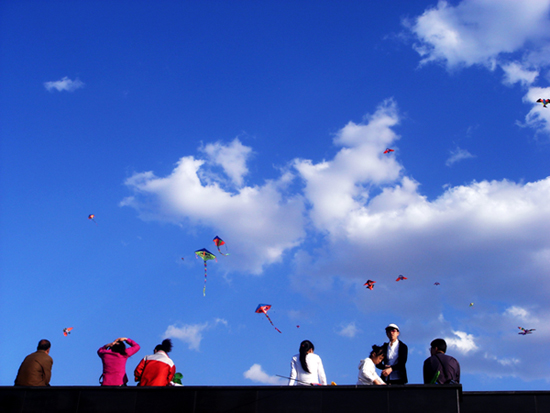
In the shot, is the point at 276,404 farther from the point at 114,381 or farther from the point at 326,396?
the point at 114,381

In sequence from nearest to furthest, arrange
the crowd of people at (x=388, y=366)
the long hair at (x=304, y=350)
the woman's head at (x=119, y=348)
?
the crowd of people at (x=388, y=366), the long hair at (x=304, y=350), the woman's head at (x=119, y=348)

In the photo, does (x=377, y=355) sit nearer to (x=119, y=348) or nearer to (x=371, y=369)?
(x=371, y=369)

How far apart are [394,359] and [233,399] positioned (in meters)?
3.51

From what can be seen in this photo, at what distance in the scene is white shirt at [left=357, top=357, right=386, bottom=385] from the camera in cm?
885

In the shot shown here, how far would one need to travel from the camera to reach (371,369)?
890cm

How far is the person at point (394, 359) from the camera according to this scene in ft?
31.5

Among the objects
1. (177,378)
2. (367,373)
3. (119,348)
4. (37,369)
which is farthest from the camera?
(177,378)

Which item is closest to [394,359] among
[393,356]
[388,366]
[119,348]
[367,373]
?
[393,356]

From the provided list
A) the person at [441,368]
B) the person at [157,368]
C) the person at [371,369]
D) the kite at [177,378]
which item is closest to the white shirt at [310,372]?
the person at [371,369]

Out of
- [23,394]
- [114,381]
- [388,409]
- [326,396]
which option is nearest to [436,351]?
[388,409]

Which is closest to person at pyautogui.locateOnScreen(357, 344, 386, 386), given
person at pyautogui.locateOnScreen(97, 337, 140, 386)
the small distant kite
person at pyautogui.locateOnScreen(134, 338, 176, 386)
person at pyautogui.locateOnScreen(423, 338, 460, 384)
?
person at pyautogui.locateOnScreen(423, 338, 460, 384)

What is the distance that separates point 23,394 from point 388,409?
25.3 ft

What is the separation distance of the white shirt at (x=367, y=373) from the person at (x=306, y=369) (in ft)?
2.91

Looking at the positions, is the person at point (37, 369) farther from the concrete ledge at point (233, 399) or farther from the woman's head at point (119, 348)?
the woman's head at point (119, 348)
